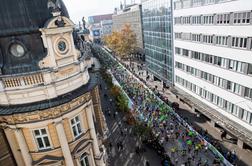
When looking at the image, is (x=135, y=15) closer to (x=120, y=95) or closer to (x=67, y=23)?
(x=120, y=95)

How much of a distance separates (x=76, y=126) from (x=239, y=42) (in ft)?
73.2

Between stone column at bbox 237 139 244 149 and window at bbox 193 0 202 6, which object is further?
window at bbox 193 0 202 6

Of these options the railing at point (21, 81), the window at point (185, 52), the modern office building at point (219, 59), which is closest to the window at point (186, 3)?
the modern office building at point (219, 59)

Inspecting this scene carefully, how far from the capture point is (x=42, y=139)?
1800 centimetres


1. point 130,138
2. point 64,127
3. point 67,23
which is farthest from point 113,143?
point 67,23

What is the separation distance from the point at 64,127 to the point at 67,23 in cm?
865

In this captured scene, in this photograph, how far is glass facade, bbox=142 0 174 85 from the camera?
47.3 meters

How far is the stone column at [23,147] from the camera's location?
17406mm

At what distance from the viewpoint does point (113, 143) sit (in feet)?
113

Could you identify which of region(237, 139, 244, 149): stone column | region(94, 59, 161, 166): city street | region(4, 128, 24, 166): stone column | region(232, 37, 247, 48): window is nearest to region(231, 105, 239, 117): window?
region(237, 139, 244, 149): stone column

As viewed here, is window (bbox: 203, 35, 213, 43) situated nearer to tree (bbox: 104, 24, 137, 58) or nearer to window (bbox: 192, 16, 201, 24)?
window (bbox: 192, 16, 201, 24)

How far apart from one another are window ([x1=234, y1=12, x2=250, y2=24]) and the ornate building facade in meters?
20.6

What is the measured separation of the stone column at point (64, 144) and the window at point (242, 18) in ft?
78.3

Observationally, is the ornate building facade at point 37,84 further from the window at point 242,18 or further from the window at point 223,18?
the window at point 223,18
